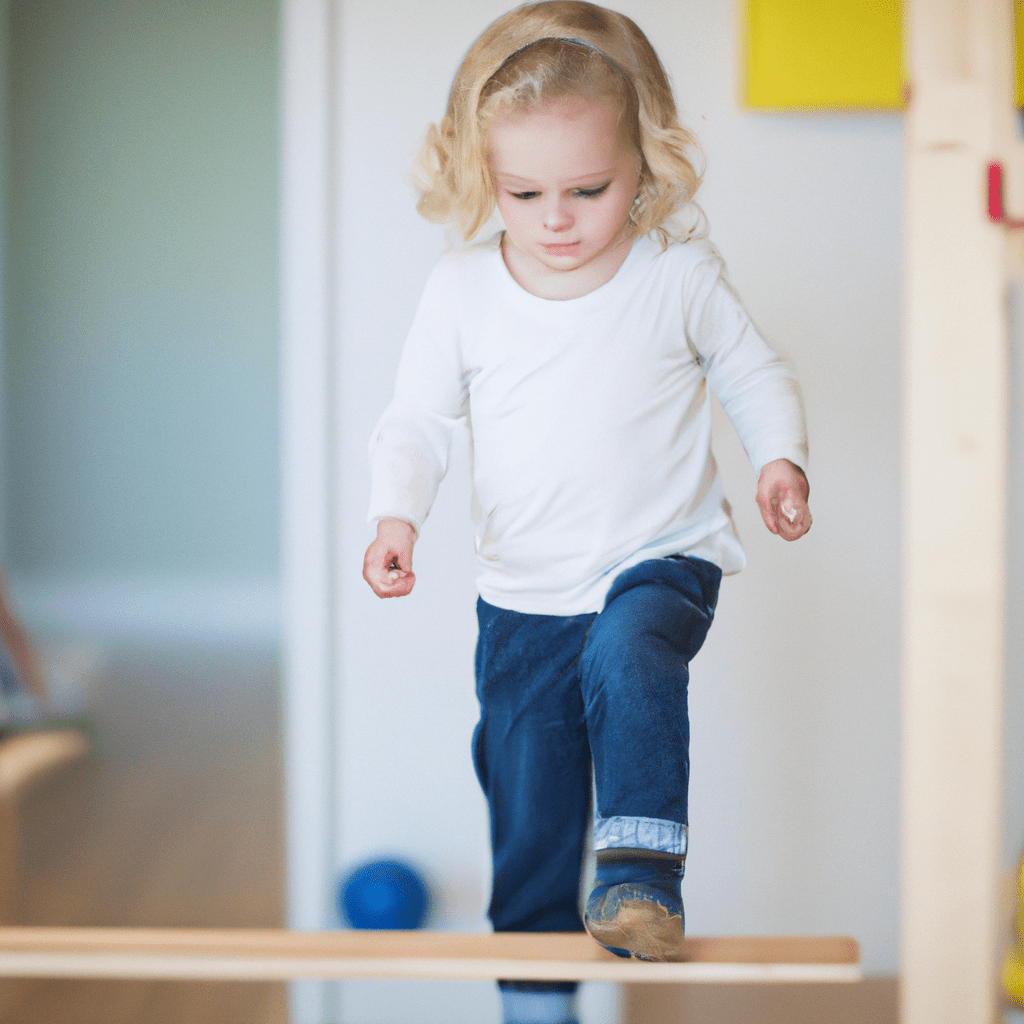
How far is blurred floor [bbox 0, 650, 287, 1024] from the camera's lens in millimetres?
920

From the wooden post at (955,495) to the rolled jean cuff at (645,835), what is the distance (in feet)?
0.45

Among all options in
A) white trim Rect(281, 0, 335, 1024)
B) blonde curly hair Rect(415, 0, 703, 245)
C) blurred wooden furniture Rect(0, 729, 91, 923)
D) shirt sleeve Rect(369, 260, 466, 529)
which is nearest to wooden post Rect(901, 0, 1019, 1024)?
blonde curly hair Rect(415, 0, 703, 245)

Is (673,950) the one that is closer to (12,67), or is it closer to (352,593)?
(352,593)

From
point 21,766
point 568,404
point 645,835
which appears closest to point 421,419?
point 568,404

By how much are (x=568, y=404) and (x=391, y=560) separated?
171 mm

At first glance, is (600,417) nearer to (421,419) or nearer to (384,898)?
(421,419)

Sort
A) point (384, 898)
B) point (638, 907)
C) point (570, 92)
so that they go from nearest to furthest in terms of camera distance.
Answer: point (638, 907), point (570, 92), point (384, 898)

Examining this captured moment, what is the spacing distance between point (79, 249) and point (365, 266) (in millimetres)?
247

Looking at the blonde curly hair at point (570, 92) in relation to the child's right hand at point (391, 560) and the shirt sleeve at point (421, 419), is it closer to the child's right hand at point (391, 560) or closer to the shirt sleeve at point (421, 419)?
the shirt sleeve at point (421, 419)

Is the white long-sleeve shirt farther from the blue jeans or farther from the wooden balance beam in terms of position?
the wooden balance beam

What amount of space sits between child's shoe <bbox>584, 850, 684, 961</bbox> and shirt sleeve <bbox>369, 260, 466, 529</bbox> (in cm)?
28

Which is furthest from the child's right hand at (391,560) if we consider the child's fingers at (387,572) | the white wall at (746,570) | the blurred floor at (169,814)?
the blurred floor at (169,814)

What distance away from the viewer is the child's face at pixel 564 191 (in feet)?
2.41

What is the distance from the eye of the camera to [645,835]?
24.8 inches
